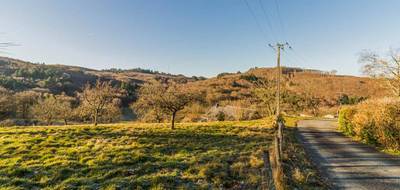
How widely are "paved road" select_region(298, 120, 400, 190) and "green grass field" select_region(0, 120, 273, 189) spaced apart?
3.09 metres

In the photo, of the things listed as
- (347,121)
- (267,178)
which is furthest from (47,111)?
(347,121)

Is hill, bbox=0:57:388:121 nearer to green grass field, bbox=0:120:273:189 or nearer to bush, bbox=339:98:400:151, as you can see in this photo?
bush, bbox=339:98:400:151

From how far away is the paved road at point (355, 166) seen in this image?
8.88 meters

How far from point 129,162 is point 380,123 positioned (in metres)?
14.8

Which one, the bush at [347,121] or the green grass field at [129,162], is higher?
the bush at [347,121]

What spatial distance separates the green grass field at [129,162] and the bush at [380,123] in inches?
282

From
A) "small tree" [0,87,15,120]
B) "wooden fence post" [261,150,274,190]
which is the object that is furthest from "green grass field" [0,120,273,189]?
"small tree" [0,87,15,120]

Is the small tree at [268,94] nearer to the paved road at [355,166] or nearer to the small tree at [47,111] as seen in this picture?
Result: the paved road at [355,166]

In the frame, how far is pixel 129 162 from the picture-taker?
37.8 ft

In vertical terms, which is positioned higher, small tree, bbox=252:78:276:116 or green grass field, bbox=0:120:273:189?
small tree, bbox=252:78:276:116

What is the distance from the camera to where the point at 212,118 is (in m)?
40.7

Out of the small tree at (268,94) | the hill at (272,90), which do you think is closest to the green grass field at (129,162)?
the small tree at (268,94)

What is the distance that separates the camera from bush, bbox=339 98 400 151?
13852 mm

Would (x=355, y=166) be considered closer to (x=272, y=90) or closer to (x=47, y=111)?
(x=272, y=90)
